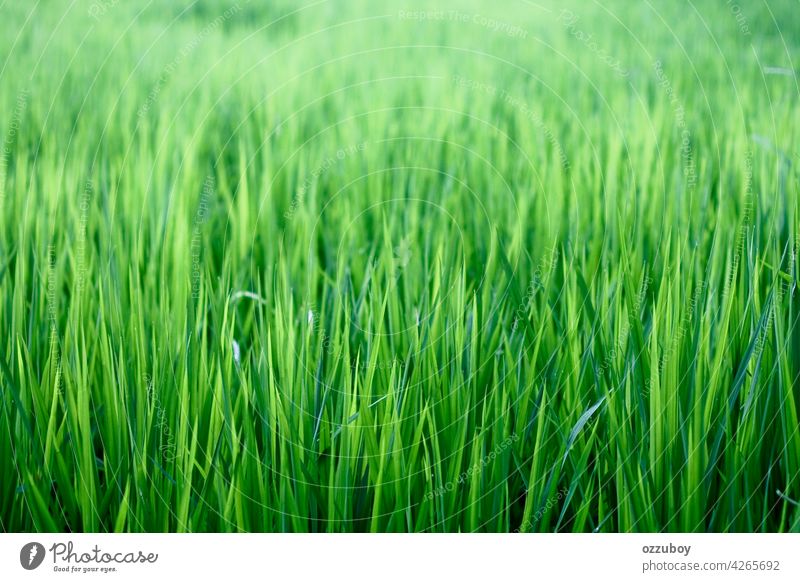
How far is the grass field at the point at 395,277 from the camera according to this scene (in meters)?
0.60

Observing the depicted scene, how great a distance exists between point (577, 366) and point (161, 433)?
382 mm

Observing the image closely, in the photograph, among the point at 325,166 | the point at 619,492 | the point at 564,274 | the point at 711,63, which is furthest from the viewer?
the point at 711,63

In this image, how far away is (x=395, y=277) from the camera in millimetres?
743

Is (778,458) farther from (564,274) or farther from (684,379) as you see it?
(564,274)

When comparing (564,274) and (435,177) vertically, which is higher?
(435,177)

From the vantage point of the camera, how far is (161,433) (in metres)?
0.62

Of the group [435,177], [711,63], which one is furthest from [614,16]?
[435,177]
